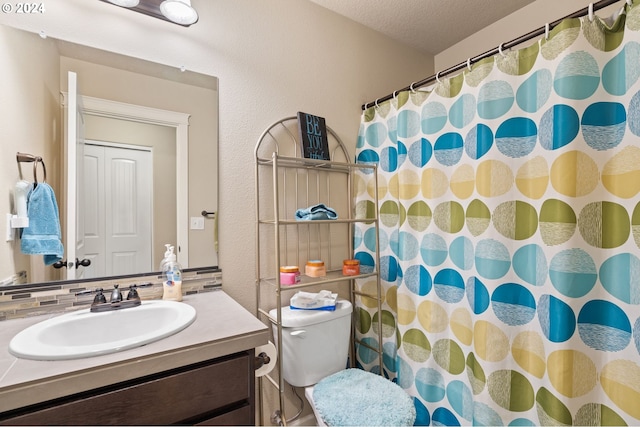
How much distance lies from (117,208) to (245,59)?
92 centimetres

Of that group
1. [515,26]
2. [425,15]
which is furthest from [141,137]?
[515,26]

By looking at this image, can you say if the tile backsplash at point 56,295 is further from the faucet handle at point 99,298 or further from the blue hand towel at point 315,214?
the blue hand towel at point 315,214

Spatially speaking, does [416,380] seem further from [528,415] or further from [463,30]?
[463,30]

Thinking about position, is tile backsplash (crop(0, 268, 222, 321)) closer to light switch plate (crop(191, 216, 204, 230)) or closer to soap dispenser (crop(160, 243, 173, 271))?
soap dispenser (crop(160, 243, 173, 271))

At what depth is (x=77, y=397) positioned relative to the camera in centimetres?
70

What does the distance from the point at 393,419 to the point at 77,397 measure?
99 cm

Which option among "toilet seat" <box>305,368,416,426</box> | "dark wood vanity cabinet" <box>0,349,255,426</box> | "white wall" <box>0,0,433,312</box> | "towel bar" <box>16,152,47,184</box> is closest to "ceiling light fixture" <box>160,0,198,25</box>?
"white wall" <box>0,0,433,312</box>

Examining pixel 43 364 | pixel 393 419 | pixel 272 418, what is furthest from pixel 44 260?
pixel 393 419

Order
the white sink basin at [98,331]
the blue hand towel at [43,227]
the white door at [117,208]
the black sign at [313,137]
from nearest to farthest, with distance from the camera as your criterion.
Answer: the white sink basin at [98,331]
the blue hand towel at [43,227]
the white door at [117,208]
the black sign at [313,137]

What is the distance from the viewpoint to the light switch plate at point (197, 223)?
4.49ft

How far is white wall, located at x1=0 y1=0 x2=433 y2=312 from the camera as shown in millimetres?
1212

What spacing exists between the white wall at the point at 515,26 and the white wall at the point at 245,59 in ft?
2.22

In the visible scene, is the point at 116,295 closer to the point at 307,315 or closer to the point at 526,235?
the point at 307,315

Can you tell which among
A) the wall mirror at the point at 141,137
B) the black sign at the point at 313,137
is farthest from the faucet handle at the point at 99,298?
the black sign at the point at 313,137
